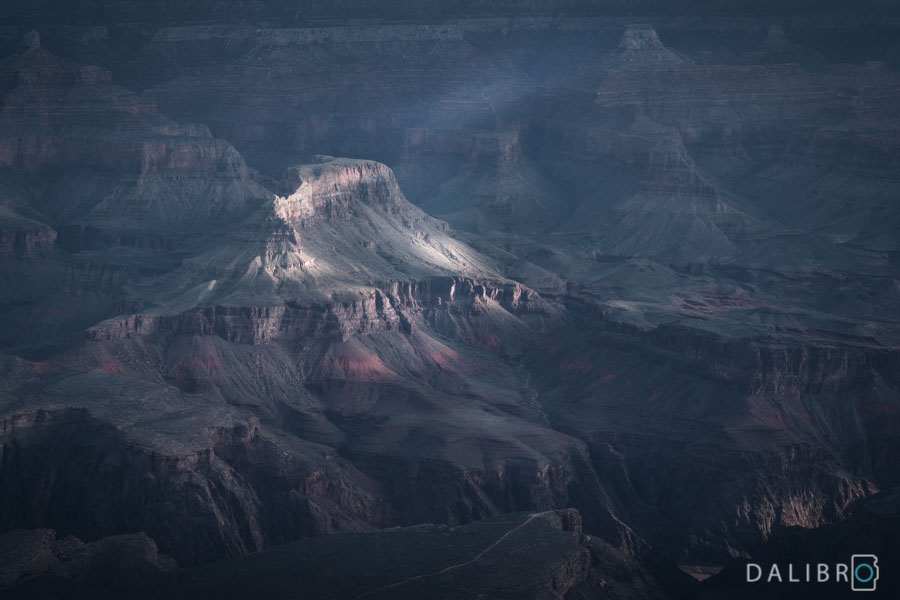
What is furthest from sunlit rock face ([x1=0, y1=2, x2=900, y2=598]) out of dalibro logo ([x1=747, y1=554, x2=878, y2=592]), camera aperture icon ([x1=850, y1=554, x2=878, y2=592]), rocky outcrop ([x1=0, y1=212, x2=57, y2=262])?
camera aperture icon ([x1=850, y1=554, x2=878, y2=592])

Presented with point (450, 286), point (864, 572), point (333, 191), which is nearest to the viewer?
point (864, 572)

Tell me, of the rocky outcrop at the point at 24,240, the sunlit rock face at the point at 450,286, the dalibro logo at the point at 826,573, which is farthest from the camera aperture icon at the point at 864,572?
the rocky outcrop at the point at 24,240

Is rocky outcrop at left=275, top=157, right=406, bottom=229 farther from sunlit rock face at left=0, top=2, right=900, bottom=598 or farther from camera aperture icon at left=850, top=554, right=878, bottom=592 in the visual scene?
camera aperture icon at left=850, top=554, right=878, bottom=592

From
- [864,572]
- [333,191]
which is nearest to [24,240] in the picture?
[333,191]

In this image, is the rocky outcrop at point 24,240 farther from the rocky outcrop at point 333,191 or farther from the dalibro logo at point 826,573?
the dalibro logo at point 826,573

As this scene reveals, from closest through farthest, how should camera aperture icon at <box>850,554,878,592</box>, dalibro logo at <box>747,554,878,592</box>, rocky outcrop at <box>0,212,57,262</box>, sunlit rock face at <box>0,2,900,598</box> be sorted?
camera aperture icon at <box>850,554,878,592</box>, dalibro logo at <box>747,554,878,592</box>, sunlit rock face at <box>0,2,900,598</box>, rocky outcrop at <box>0,212,57,262</box>

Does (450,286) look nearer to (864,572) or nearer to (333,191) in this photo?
(333,191)

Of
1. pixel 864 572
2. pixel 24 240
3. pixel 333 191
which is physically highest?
pixel 333 191

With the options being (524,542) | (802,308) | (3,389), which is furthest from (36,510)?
(802,308)
